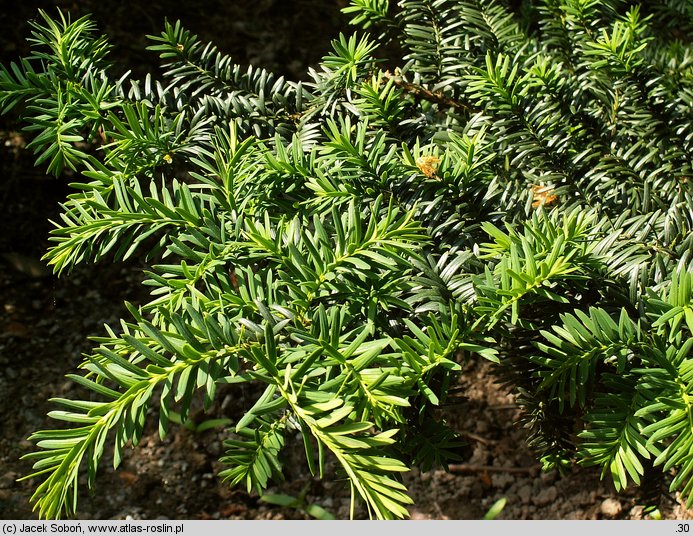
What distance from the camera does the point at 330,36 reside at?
240 cm

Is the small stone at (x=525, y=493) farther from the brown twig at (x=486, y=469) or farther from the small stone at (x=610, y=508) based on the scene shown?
the small stone at (x=610, y=508)

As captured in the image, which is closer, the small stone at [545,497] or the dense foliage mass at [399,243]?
the dense foliage mass at [399,243]

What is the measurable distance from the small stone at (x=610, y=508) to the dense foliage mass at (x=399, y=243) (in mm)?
669

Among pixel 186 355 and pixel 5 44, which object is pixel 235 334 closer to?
pixel 186 355

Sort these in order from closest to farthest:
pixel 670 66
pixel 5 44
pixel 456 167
Answer: pixel 456 167
pixel 670 66
pixel 5 44

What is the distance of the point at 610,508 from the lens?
1.56 m

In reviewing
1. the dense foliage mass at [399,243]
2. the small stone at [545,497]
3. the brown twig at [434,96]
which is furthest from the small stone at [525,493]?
the brown twig at [434,96]

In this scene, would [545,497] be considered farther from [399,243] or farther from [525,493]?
[399,243]

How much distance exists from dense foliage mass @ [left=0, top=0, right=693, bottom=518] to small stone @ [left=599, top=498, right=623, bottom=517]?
67 cm

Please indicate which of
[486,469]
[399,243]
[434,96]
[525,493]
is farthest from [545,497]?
[399,243]

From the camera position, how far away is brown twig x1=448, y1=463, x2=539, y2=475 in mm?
1683

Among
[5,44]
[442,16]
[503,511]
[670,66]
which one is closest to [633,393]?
[442,16]

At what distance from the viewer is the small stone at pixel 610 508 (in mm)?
1551

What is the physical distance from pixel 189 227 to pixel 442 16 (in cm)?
66
